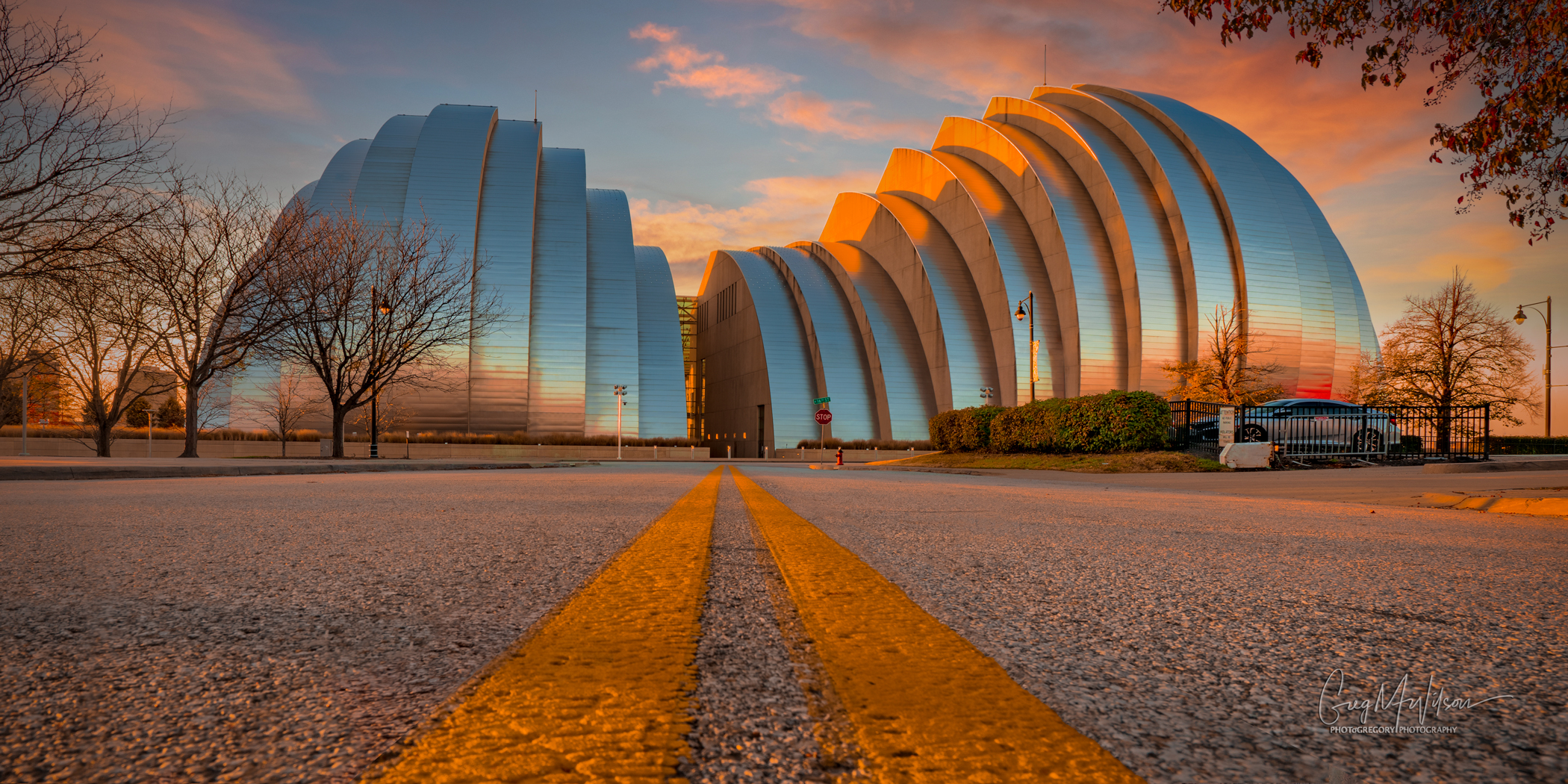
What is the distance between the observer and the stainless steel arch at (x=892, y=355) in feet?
175

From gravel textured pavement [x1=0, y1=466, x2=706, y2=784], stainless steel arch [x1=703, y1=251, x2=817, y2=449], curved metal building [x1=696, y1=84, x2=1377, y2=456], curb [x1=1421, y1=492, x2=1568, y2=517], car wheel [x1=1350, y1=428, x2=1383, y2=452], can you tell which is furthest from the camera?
stainless steel arch [x1=703, y1=251, x2=817, y2=449]

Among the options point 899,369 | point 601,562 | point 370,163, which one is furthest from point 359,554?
point 370,163

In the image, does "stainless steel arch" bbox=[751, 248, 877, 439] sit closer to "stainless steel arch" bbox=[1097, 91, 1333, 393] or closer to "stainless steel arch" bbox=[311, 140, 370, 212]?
"stainless steel arch" bbox=[1097, 91, 1333, 393]

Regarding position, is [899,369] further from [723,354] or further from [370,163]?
[370,163]

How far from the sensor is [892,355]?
2133 inches

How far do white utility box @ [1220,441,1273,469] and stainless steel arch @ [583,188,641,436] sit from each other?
3763 centimetres

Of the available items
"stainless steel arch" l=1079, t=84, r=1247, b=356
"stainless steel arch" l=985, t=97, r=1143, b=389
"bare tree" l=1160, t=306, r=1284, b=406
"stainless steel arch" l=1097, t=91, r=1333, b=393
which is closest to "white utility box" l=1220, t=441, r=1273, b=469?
"bare tree" l=1160, t=306, r=1284, b=406

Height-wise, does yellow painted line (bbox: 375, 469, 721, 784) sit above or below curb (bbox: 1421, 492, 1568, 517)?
above

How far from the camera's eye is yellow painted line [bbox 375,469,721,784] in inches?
45.0

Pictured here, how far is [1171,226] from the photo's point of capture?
44969 mm

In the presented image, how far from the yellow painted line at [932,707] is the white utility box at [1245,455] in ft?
67.0

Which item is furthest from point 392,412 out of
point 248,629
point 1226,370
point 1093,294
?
point 248,629

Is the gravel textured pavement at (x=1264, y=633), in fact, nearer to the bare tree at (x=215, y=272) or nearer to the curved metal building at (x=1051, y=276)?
the bare tree at (x=215, y=272)

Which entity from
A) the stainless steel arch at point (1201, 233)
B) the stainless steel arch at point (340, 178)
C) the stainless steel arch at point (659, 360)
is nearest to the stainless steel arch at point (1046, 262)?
the stainless steel arch at point (1201, 233)
